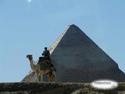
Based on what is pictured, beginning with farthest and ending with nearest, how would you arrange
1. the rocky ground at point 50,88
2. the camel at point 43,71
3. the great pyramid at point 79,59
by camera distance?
the great pyramid at point 79,59 → the camel at point 43,71 → the rocky ground at point 50,88

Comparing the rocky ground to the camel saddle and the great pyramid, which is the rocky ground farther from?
the great pyramid

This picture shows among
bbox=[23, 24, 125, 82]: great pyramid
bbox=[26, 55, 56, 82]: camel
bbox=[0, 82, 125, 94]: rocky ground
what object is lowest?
bbox=[0, 82, 125, 94]: rocky ground

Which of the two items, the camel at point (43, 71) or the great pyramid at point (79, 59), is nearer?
the camel at point (43, 71)

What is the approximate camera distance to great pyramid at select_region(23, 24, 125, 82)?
89.5ft

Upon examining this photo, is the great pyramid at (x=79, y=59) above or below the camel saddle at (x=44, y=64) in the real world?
above

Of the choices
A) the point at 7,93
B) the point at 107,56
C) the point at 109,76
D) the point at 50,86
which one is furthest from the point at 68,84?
the point at 107,56

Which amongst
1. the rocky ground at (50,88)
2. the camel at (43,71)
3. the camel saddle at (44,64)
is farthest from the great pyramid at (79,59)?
the rocky ground at (50,88)

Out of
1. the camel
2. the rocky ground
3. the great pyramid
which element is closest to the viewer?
the rocky ground

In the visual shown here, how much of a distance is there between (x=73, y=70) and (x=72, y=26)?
230 cm

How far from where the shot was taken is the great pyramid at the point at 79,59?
27281 mm

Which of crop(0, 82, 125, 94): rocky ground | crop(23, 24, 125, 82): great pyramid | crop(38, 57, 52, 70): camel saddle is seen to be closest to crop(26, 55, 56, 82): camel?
crop(38, 57, 52, 70): camel saddle

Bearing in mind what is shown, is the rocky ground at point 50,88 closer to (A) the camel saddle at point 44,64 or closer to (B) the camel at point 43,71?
(B) the camel at point 43,71

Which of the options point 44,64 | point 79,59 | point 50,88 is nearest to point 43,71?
point 44,64

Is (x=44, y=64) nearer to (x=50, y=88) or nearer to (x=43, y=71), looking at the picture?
(x=43, y=71)
